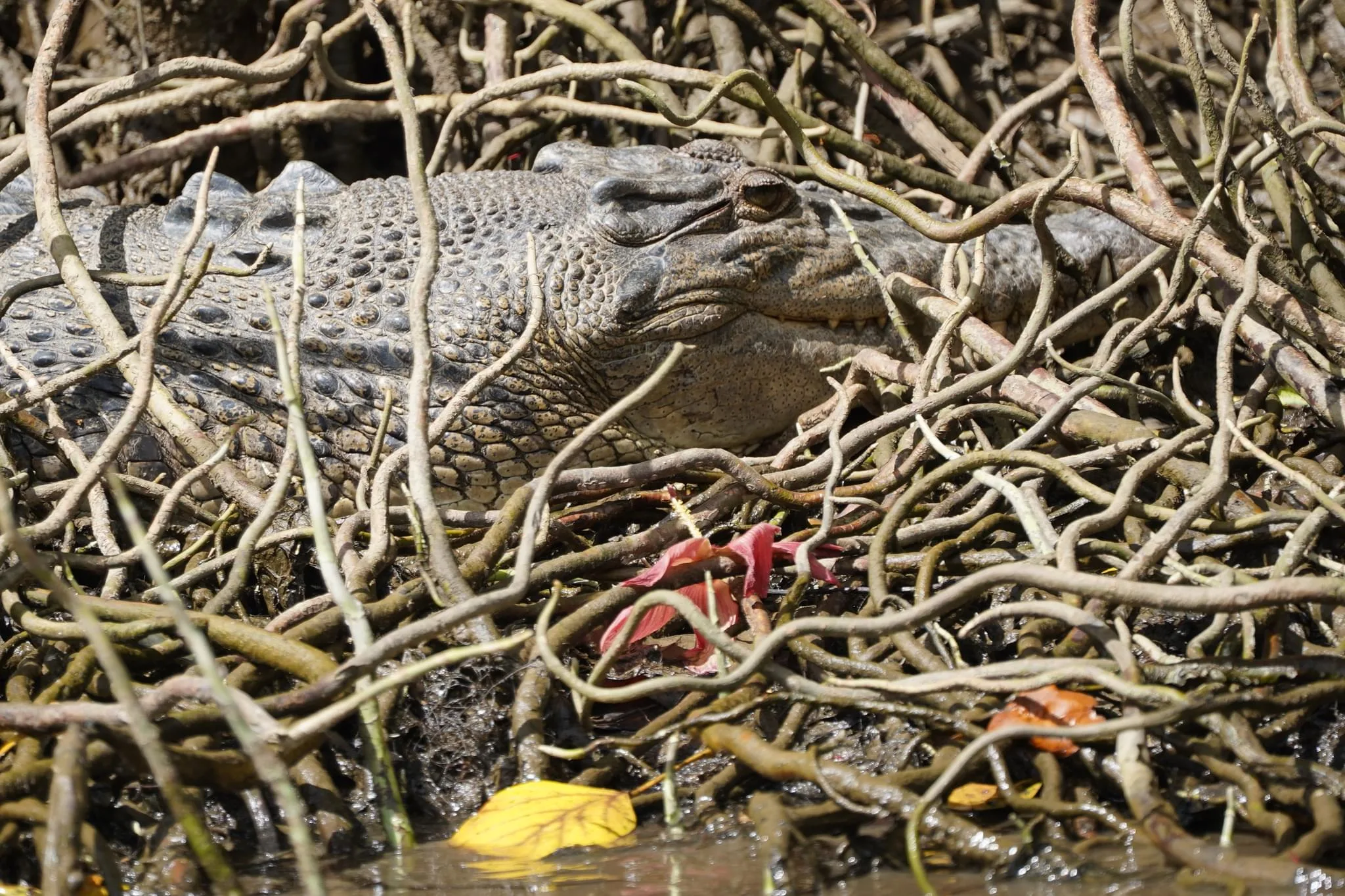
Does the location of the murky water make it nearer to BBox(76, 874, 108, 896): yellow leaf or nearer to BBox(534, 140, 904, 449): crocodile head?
BBox(76, 874, 108, 896): yellow leaf

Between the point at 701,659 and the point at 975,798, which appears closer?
the point at 975,798

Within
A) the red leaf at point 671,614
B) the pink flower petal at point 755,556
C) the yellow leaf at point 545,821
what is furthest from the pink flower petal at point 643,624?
the yellow leaf at point 545,821

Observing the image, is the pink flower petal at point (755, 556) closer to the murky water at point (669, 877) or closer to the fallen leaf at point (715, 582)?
the fallen leaf at point (715, 582)

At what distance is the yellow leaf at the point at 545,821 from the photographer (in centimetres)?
178

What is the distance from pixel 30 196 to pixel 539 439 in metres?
1.52

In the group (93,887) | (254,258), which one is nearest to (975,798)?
(93,887)

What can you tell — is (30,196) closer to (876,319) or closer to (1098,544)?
(876,319)

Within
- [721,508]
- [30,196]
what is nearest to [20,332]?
[30,196]

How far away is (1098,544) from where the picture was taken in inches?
81.8

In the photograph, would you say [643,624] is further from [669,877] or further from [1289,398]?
[1289,398]

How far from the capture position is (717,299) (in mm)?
3068

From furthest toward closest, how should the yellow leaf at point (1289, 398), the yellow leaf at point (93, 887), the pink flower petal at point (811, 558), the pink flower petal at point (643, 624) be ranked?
the yellow leaf at point (1289, 398), the pink flower petal at point (811, 558), the pink flower petal at point (643, 624), the yellow leaf at point (93, 887)

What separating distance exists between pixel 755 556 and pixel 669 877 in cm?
64

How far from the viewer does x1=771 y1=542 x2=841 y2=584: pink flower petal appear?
7.24ft
